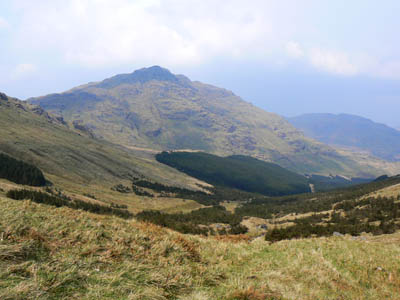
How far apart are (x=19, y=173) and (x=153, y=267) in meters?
106

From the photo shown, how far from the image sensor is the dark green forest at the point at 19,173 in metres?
90.1

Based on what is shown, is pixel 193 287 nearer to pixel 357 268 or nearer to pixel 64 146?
pixel 357 268

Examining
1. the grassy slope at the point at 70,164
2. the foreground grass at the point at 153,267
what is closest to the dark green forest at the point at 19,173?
the grassy slope at the point at 70,164

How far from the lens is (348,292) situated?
392 inches

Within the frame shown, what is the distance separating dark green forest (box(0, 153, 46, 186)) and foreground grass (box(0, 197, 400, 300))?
91635 mm

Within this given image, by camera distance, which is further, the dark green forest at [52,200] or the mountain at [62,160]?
the mountain at [62,160]

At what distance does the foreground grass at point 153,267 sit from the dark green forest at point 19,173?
3608 inches

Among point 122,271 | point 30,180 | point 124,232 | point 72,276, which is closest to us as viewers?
point 72,276

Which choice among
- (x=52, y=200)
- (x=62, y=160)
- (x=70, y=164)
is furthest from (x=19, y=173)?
(x=62, y=160)

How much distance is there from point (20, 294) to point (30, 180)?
99.2 meters

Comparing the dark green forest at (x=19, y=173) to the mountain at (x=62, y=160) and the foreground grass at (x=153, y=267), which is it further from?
the foreground grass at (x=153, y=267)

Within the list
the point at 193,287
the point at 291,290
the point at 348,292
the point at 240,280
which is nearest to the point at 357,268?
the point at 348,292

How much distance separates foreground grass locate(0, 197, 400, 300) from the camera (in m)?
7.39

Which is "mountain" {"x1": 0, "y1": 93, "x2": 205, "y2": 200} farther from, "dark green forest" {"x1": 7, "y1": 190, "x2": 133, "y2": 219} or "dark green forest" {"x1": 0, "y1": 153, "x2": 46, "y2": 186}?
"dark green forest" {"x1": 7, "y1": 190, "x2": 133, "y2": 219}
